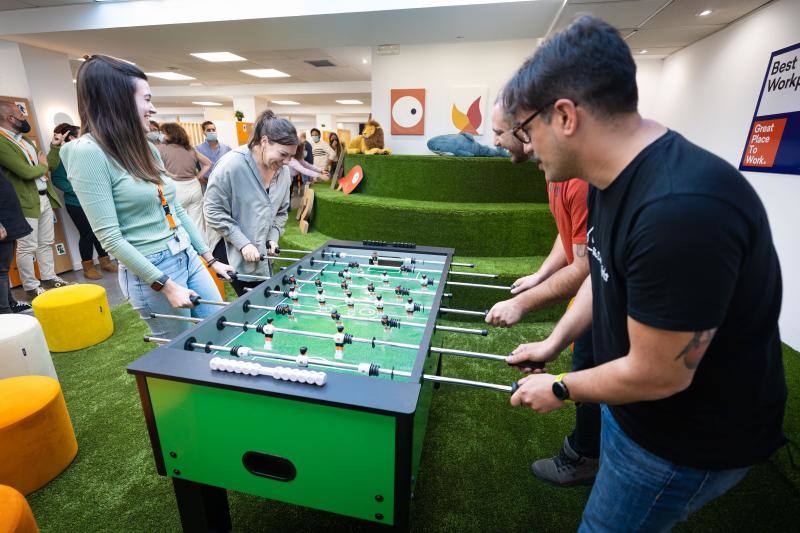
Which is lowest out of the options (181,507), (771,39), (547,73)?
(181,507)

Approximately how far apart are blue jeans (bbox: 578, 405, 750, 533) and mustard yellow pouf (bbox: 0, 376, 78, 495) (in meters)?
2.12

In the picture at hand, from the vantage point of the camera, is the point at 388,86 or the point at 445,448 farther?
the point at 388,86

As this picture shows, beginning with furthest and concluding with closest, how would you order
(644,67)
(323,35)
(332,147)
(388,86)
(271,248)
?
1. (332,147)
2. (388,86)
3. (644,67)
4. (323,35)
5. (271,248)

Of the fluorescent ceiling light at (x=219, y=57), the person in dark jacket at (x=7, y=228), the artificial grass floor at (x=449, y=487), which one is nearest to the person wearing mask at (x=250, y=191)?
the artificial grass floor at (x=449, y=487)

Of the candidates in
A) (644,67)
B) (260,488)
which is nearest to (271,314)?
(260,488)

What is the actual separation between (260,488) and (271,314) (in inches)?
27.3

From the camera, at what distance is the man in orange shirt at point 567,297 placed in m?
1.50

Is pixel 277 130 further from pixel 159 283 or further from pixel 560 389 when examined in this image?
pixel 560 389

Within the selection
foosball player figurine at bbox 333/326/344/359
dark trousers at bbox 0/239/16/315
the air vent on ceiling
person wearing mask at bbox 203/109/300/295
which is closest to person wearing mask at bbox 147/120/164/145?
person wearing mask at bbox 203/109/300/295

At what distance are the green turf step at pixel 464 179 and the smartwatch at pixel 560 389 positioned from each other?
328cm

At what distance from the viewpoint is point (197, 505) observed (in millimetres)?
1226

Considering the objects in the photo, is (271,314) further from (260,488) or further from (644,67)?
(644,67)

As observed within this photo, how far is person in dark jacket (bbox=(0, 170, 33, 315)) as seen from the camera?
2986 mm

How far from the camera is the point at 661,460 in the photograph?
0.83 metres
